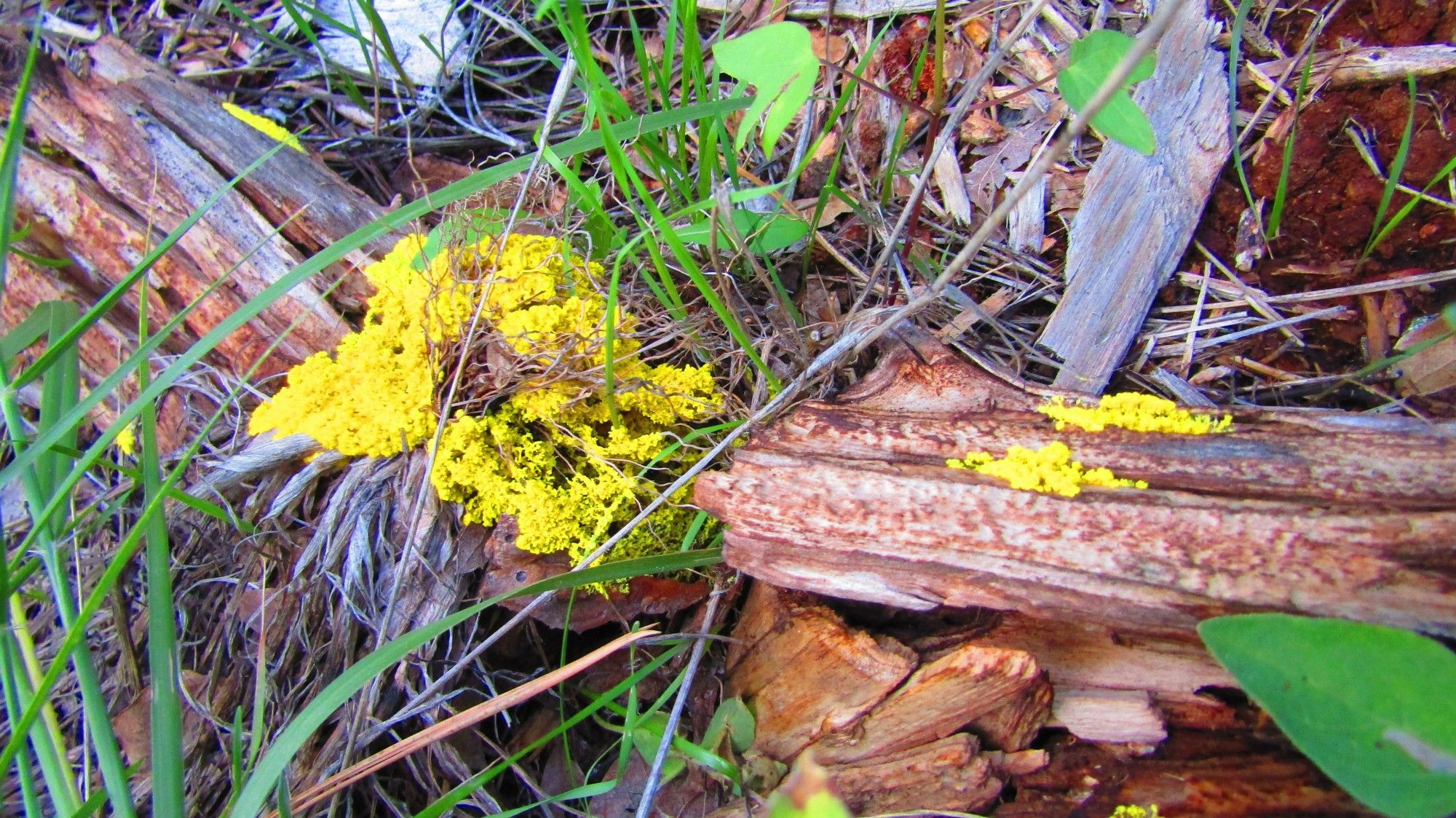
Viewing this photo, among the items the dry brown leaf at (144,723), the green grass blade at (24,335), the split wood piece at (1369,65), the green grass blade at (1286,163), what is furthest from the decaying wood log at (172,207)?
the split wood piece at (1369,65)

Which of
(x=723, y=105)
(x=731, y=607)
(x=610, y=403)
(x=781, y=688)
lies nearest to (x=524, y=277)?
(x=610, y=403)

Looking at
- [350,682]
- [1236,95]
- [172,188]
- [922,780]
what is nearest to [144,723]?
[350,682]

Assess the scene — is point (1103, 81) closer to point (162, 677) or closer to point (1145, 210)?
point (1145, 210)

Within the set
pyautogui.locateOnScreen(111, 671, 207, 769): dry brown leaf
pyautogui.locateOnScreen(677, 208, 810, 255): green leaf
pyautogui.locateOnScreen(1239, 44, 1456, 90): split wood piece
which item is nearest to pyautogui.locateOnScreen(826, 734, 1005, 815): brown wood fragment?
pyautogui.locateOnScreen(677, 208, 810, 255): green leaf

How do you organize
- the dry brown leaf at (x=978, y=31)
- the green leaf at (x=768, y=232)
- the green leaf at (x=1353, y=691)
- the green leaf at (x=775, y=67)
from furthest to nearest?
the dry brown leaf at (x=978, y=31)
the green leaf at (x=768, y=232)
the green leaf at (x=775, y=67)
the green leaf at (x=1353, y=691)

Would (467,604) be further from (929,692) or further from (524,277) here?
(929,692)

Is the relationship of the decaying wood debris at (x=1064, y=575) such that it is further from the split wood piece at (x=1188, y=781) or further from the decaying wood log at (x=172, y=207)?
the decaying wood log at (x=172, y=207)
